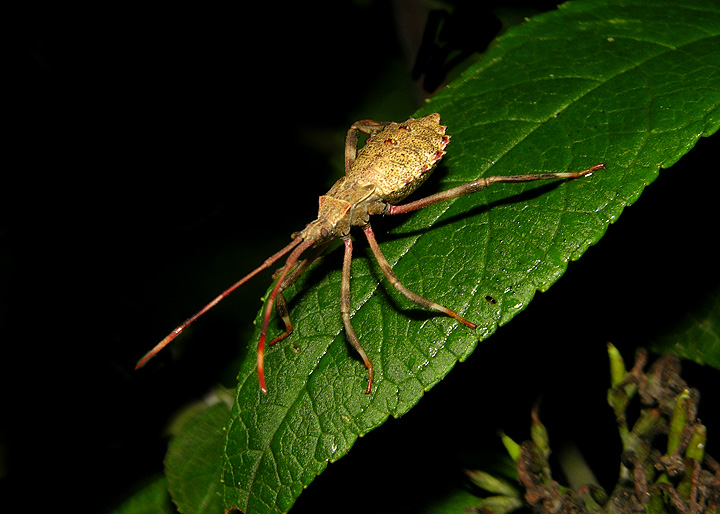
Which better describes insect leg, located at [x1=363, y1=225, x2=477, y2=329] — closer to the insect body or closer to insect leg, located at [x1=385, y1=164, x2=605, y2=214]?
the insect body

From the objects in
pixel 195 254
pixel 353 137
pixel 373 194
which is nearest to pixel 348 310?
pixel 373 194

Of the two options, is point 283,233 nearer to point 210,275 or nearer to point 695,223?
point 210,275

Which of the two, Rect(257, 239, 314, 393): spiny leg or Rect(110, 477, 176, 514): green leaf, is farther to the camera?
Rect(110, 477, 176, 514): green leaf

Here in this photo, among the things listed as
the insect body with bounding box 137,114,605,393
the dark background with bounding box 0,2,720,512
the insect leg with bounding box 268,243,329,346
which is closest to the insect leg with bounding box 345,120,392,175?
the insect body with bounding box 137,114,605,393

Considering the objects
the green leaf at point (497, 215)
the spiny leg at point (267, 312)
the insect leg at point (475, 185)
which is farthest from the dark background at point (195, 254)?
the spiny leg at point (267, 312)

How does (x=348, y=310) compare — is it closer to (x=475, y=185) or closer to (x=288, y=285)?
(x=288, y=285)

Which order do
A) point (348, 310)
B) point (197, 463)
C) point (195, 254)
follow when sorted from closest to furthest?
1. point (348, 310)
2. point (197, 463)
3. point (195, 254)
